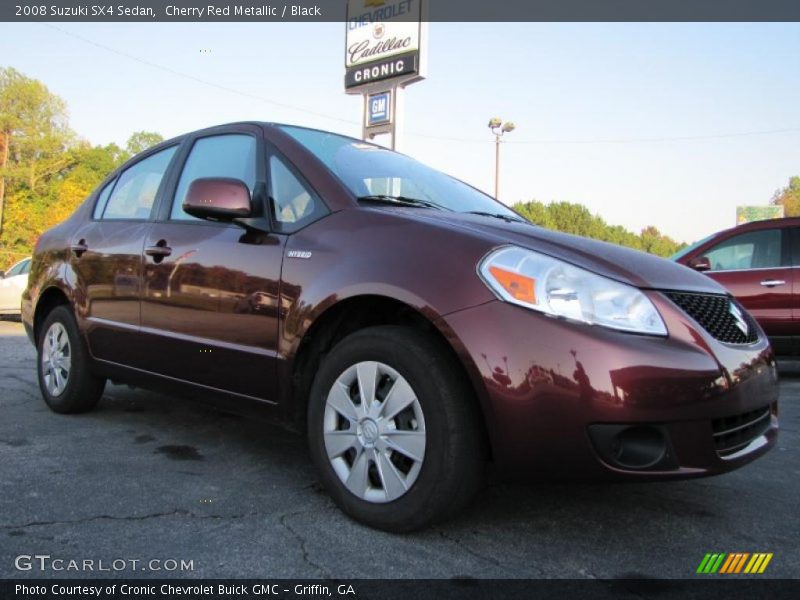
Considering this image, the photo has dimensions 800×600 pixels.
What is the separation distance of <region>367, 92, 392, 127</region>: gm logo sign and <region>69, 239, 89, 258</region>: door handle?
10.7 meters

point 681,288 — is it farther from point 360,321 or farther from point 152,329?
point 152,329

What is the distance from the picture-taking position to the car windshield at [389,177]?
296 centimetres

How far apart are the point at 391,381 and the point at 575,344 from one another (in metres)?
0.66

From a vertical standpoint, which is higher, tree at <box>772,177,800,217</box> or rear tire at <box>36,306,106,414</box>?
tree at <box>772,177,800,217</box>

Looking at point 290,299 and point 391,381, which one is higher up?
point 290,299

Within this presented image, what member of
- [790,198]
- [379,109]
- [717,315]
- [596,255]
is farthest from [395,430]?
[790,198]

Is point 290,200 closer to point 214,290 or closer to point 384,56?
point 214,290

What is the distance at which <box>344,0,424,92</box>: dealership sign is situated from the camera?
13516mm

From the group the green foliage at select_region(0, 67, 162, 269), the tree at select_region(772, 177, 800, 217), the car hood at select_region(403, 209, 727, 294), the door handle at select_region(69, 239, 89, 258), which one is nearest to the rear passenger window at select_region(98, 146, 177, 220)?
the door handle at select_region(69, 239, 89, 258)

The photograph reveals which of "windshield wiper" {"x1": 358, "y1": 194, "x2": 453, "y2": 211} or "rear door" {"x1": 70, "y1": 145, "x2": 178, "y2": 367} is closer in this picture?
"windshield wiper" {"x1": 358, "y1": 194, "x2": 453, "y2": 211}

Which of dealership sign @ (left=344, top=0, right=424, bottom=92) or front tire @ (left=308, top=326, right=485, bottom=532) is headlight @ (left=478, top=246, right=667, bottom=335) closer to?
front tire @ (left=308, top=326, right=485, bottom=532)

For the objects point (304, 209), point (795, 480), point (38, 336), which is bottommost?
point (795, 480)

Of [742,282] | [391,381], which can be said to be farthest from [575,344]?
[742,282]

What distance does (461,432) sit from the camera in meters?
2.18
